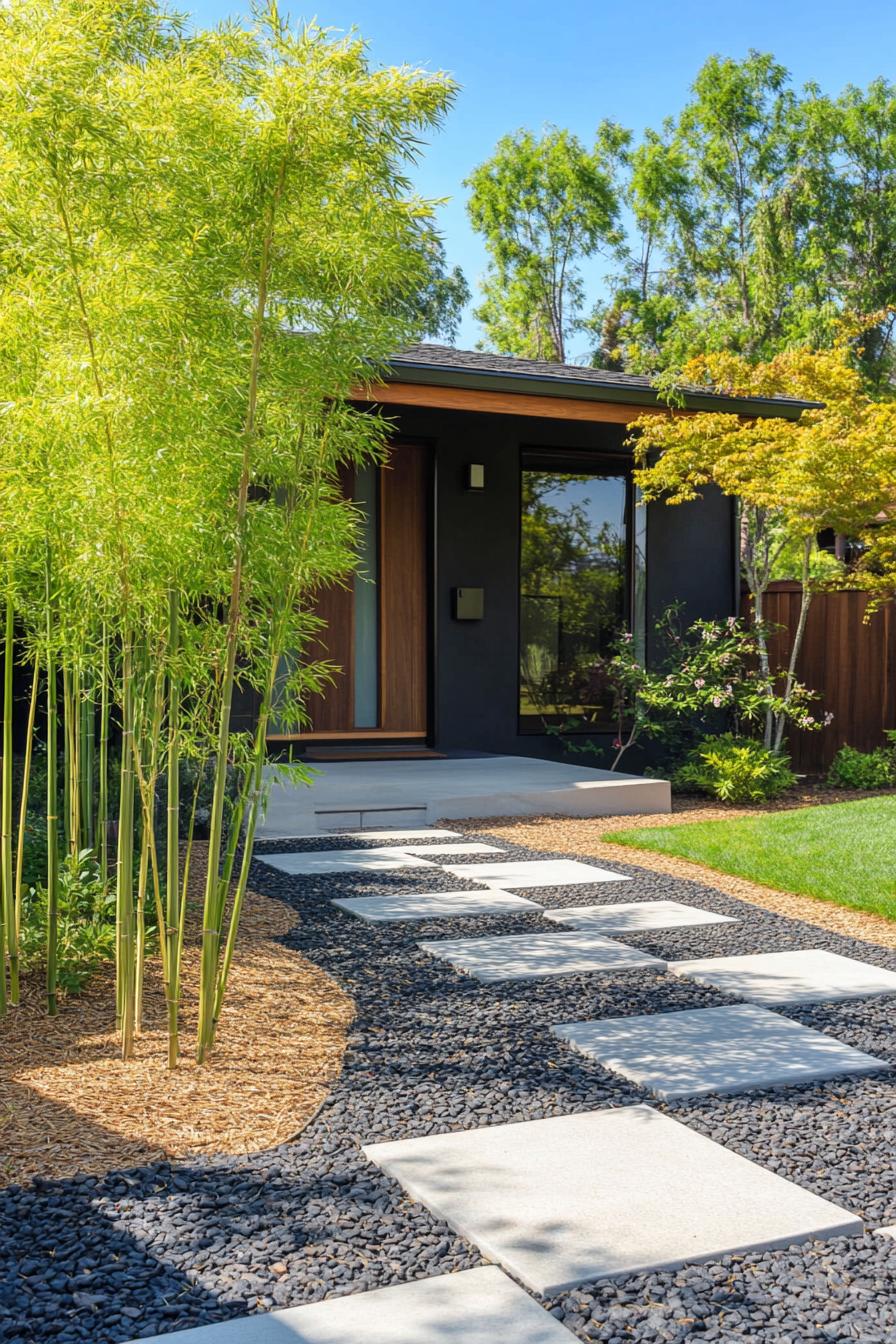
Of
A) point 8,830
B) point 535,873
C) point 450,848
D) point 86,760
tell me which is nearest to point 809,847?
point 535,873

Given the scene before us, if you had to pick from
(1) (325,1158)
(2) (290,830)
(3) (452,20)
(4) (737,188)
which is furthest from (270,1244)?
(4) (737,188)

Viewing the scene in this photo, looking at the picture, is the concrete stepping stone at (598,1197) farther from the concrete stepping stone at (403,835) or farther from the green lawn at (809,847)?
the concrete stepping stone at (403,835)

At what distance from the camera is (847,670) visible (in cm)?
959

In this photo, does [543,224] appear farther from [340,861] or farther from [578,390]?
[340,861]

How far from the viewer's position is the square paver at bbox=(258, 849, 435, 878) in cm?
531

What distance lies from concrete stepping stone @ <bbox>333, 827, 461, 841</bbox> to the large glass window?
2650 mm

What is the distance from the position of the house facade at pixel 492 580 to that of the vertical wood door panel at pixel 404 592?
1cm

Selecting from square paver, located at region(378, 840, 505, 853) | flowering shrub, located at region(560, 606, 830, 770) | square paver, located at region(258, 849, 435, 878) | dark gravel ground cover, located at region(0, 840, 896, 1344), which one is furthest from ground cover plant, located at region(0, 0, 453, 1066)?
flowering shrub, located at region(560, 606, 830, 770)

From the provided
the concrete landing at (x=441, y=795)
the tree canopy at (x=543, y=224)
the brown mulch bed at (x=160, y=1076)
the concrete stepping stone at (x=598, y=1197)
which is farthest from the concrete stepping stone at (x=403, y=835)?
the tree canopy at (x=543, y=224)

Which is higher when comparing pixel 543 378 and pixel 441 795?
pixel 543 378

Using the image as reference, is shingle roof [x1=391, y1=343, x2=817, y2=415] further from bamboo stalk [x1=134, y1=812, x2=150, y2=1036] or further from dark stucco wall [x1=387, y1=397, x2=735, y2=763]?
bamboo stalk [x1=134, y1=812, x2=150, y2=1036]

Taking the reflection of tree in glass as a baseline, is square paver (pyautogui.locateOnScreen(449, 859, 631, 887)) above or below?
below

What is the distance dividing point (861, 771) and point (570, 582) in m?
2.55

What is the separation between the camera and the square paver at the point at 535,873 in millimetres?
5145
